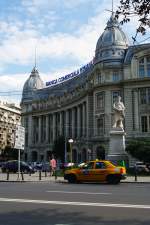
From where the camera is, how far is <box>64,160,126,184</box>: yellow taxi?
2514 cm

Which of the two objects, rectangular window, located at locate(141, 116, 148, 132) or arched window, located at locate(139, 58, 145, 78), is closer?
rectangular window, located at locate(141, 116, 148, 132)

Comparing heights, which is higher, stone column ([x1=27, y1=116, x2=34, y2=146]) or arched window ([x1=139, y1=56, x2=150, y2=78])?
arched window ([x1=139, y1=56, x2=150, y2=78])

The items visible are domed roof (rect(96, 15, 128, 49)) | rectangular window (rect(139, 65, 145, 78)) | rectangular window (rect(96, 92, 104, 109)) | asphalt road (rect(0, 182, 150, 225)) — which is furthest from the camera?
domed roof (rect(96, 15, 128, 49))

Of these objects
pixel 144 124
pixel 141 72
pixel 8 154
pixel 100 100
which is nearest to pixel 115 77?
pixel 141 72

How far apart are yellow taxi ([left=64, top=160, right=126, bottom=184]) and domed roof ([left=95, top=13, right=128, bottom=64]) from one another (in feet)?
171

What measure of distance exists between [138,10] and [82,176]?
17.2 metres

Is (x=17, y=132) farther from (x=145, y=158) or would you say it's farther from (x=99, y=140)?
(x=99, y=140)

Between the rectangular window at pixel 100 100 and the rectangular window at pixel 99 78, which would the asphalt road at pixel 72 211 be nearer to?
the rectangular window at pixel 100 100

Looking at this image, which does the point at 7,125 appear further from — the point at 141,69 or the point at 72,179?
the point at 72,179

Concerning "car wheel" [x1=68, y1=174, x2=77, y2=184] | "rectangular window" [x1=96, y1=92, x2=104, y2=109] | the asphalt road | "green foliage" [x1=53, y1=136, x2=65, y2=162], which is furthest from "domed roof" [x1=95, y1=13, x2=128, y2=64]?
the asphalt road

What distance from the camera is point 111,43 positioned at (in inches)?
3036

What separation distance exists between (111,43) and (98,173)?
2165 inches

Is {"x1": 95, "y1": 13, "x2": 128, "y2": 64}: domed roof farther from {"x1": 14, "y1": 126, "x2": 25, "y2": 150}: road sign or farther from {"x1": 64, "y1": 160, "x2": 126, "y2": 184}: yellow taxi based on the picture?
{"x1": 64, "y1": 160, "x2": 126, "y2": 184}: yellow taxi

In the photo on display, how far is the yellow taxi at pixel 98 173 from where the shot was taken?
82.5ft
